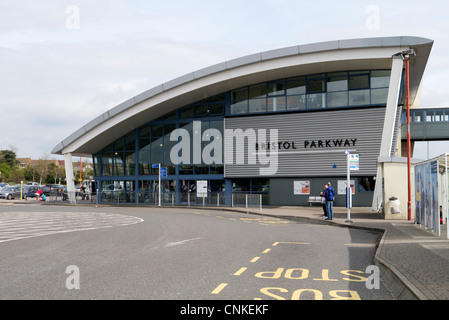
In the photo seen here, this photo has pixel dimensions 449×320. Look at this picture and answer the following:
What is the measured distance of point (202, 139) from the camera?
116 feet

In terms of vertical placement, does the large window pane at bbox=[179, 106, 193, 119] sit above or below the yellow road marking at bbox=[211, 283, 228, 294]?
above

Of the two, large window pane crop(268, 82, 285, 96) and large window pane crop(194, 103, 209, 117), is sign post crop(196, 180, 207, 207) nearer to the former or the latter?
large window pane crop(194, 103, 209, 117)

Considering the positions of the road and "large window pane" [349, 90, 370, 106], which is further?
"large window pane" [349, 90, 370, 106]

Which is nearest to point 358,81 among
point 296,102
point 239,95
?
point 296,102

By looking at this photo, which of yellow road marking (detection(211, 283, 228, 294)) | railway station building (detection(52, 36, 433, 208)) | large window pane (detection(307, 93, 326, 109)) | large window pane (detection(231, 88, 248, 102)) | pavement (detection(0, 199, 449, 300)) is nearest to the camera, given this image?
pavement (detection(0, 199, 449, 300))

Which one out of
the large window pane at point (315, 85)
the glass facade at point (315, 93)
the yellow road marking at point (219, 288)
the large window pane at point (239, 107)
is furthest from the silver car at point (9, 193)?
the yellow road marking at point (219, 288)

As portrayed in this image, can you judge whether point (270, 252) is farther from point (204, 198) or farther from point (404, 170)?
point (204, 198)

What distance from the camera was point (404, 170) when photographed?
20.8 m

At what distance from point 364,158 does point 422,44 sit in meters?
8.29

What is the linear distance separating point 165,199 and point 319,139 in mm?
13503

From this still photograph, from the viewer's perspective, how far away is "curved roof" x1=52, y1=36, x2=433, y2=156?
28.4 metres

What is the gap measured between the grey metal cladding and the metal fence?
2.81 m

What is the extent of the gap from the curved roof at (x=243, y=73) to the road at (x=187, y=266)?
1783 centimetres

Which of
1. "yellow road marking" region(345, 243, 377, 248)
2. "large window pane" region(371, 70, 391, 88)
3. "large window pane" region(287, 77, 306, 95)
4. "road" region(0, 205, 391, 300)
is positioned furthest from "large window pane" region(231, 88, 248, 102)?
"yellow road marking" region(345, 243, 377, 248)
